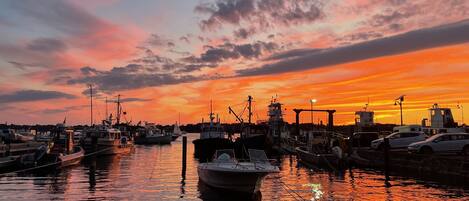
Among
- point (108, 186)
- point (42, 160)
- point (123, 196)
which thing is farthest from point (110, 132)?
point (123, 196)

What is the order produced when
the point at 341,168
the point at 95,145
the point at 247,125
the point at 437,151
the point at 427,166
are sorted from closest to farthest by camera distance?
the point at 427,166
the point at 437,151
the point at 341,168
the point at 95,145
the point at 247,125

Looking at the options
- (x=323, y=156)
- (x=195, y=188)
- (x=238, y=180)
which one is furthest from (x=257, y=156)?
(x=323, y=156)

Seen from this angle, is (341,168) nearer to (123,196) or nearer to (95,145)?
(123,196)

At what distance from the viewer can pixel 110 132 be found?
72.4 m

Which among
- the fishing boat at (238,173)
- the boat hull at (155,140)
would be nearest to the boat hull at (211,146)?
the fishing boat at (238,173)

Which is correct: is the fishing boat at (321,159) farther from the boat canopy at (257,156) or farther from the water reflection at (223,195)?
the water reflection at (223,195)

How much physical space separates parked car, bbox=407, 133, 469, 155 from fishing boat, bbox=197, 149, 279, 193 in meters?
19.3

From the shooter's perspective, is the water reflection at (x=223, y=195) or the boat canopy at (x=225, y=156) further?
the boat canopy at (x=225, y=156)

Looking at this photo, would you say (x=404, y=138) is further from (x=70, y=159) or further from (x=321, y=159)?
(x=70, y=159)

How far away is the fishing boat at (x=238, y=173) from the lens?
2580 cm

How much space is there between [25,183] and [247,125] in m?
60.5

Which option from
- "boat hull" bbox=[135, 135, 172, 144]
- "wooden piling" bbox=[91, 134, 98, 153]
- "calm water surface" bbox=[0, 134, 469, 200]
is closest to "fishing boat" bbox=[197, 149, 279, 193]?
"calm water surface" bbox=[0, 134, 469, 200]

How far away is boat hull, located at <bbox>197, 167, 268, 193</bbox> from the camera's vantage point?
25.9 metres

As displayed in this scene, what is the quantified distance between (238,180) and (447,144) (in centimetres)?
2214
